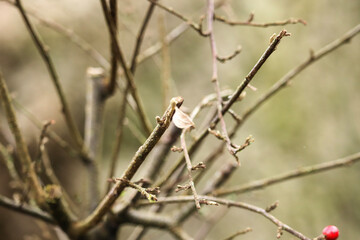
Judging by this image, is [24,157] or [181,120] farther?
[24,157]

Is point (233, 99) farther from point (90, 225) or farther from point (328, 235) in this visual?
point (90, 225)

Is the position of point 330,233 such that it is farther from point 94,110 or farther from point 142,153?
point 94,110

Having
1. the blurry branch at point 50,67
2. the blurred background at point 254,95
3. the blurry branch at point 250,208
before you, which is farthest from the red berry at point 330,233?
the blurred background at point 254,95

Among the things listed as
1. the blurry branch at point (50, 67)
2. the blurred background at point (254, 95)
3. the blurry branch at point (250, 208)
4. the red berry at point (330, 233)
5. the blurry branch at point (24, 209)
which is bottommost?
the blurry branch at point (24, 209)

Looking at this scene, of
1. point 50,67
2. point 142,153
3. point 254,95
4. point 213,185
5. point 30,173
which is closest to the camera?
point 142,153

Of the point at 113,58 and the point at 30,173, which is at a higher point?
the point at 113,58

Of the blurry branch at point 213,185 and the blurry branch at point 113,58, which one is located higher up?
the blurry branch at point 113,58

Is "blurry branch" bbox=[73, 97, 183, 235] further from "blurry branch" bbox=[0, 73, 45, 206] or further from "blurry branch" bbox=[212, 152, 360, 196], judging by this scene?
"blurry branch" bbox=[212, 152, 360, 196]

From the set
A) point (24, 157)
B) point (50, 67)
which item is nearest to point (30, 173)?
point (24, 157)

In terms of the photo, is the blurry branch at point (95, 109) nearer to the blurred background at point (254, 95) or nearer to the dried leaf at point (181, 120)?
the dried leaf at point (181, 120)
